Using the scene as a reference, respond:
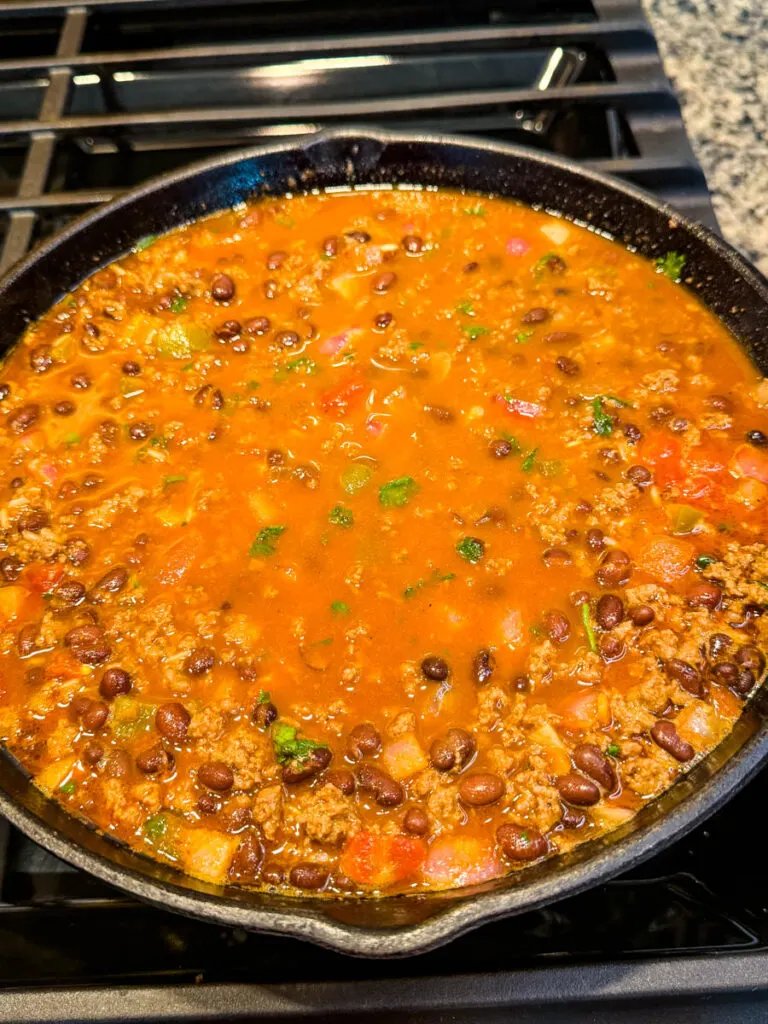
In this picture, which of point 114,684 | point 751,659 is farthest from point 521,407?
point 114,684

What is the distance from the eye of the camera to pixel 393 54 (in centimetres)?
462

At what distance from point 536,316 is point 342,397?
943mm

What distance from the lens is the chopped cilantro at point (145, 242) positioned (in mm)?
3729

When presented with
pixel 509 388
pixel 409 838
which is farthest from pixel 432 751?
pixel 509 388

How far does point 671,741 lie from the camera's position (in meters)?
2.46

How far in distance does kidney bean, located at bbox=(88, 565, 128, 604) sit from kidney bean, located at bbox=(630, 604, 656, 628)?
1.79 m

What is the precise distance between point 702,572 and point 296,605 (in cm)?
145

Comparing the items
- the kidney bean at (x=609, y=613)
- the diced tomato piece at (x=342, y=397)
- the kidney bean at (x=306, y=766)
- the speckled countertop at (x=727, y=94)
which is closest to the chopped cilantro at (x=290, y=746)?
the kidney bean at (x=306, y=766)

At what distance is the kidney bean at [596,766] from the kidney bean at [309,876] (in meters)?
0.83

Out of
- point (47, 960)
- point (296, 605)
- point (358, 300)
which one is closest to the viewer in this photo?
point (47, 960)

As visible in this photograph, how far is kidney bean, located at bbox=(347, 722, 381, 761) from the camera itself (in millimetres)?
2518

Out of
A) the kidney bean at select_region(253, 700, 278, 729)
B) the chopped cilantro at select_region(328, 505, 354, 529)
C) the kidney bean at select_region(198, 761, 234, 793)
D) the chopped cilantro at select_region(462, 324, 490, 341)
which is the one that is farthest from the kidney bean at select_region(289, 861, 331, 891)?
the chopped cilantro at select_region(462, 324, 490, 341)

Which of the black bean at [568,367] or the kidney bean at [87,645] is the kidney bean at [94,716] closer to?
the kidney bean at [87,645]

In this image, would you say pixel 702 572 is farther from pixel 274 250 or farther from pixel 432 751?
pixel 274 250
